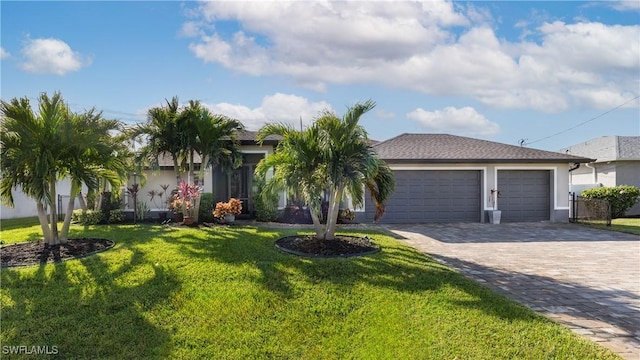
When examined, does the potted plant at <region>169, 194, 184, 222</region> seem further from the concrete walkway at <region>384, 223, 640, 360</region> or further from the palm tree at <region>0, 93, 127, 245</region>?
Answer: the concrete walkway at <region>384, 223, 640, 360</region>

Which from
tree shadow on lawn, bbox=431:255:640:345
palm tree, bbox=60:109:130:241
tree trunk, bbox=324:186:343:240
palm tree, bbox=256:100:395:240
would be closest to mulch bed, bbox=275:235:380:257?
tree trunk, bbox=324:186:343:240

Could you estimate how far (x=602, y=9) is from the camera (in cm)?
1395

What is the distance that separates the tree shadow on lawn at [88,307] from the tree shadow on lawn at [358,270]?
158 cm

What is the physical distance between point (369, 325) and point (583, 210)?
1592 centimetres

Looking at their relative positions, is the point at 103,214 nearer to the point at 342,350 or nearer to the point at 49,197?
the point at 49,197

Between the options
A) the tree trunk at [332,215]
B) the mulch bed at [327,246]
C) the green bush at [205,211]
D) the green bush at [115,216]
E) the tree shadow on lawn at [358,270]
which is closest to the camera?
the tree shadow on lawn at [358,270]

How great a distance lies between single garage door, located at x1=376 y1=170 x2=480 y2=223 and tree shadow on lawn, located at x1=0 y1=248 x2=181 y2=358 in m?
10.9

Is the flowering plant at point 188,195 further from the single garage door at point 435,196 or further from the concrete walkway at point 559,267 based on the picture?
the single garage door at point 435,196

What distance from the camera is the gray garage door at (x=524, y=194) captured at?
16.2 metres

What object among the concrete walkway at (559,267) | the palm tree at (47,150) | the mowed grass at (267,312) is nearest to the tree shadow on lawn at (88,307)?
the mowed grass at (267,312)

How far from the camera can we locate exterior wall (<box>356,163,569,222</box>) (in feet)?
52.0

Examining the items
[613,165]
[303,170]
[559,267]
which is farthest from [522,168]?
[303,170]

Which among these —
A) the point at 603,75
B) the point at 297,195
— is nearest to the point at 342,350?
the point at 297,195

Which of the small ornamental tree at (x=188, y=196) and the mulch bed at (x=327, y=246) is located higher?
the small ornamental tree at (x=188, y=196)
